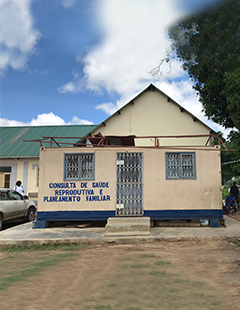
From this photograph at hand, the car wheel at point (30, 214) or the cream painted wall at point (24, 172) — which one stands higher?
the cream painted wall at point (24, 172)

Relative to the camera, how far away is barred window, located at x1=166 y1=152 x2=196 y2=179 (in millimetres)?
9188

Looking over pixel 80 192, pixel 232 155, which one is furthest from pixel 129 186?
pixel 232 155

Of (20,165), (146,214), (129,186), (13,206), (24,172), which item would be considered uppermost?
(20,165)

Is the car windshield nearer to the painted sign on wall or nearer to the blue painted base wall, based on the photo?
the blue painted base wall

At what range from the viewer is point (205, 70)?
47.8ft

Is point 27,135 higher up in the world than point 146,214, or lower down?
higher up

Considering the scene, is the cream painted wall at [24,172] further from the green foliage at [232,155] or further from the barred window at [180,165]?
the green foliage at [232,155]

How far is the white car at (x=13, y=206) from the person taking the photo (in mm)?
9945

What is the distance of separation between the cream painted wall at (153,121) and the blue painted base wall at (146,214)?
7358 mm

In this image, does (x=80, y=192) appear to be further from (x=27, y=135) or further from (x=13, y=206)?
(x=27, y=135)

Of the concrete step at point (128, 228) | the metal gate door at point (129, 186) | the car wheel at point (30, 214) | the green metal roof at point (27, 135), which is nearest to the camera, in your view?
the concrete step at point (128, 228)

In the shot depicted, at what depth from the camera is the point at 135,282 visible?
457 cm

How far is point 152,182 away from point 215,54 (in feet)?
28.8

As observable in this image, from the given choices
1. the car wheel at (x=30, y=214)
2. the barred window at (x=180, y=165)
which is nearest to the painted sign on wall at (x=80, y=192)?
the barred window at (x=180, y=165)
